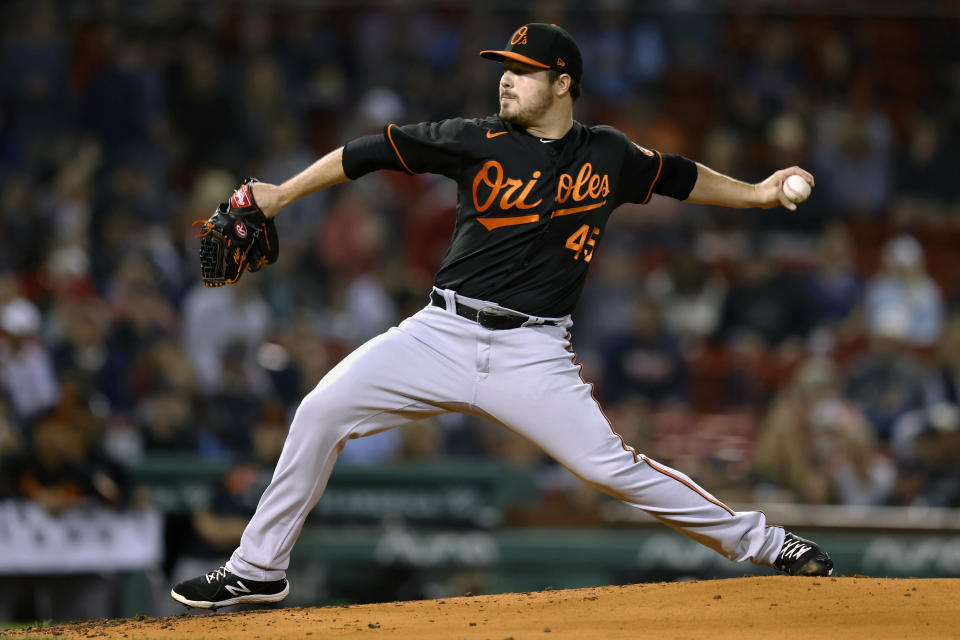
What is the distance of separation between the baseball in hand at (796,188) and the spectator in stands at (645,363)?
4755mm

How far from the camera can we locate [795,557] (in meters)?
4.60

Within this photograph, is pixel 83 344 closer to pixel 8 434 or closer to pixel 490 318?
pixel 8 434

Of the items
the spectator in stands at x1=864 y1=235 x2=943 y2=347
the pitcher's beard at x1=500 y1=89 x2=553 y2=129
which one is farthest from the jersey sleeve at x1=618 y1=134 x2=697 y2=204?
the spectator in stands at x1=864 y1=235 x2=943 y2=347

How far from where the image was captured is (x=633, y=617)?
4371 millimetres

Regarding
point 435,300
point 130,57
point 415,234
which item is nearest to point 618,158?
point 435,300

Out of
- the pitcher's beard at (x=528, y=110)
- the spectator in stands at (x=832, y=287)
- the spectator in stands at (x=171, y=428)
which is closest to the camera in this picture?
the pitcher's beard at (x=528, y=110)

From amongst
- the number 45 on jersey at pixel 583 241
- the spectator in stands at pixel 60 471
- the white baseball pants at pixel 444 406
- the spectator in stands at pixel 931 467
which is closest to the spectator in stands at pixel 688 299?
the spectator in stands at pixel 931 467

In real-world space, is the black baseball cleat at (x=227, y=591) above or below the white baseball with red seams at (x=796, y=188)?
below

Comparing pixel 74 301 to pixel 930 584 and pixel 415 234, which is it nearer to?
pixel 415 234

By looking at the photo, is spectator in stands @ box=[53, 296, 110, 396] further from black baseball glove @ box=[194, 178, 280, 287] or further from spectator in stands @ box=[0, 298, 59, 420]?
black baseball glove @ box=[194, 178, 280, 287]

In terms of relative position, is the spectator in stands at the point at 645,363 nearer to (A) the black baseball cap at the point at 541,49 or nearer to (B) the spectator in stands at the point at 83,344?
(B) the spectator in stands at the point at 83,344

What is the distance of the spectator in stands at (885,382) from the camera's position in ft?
30.3

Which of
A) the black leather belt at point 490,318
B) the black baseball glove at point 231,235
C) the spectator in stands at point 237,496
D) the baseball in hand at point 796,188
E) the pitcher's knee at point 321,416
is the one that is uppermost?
the baseball in hand at point 796,188

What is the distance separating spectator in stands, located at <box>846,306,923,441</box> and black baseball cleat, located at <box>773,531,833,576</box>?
15.6 feet
